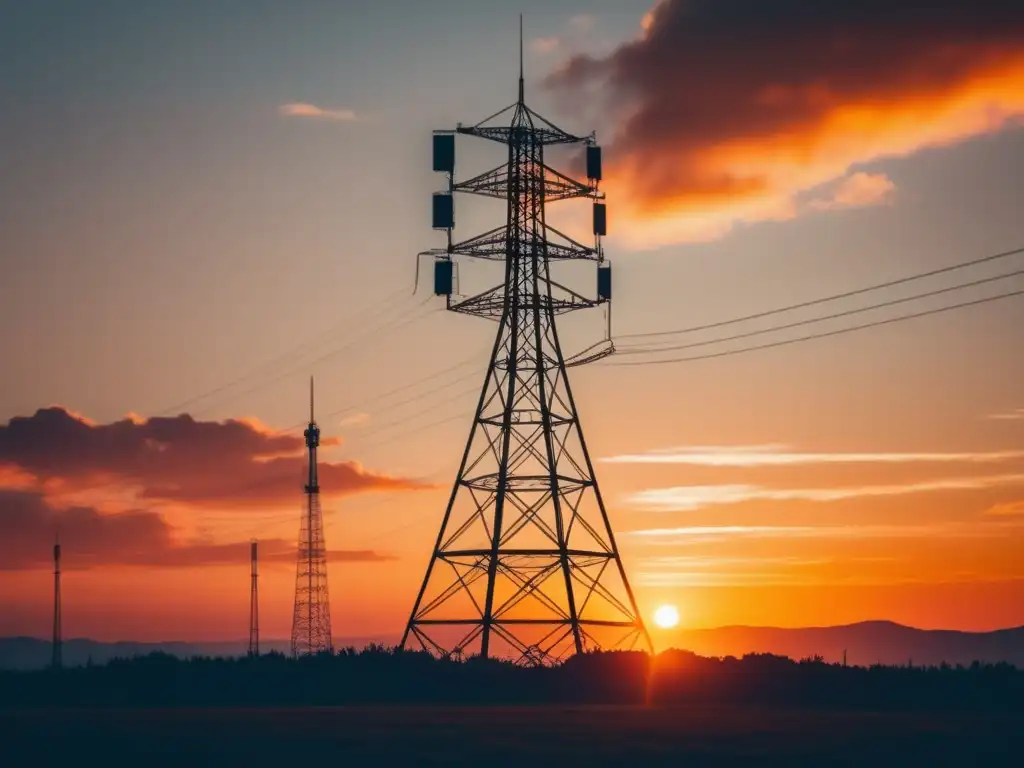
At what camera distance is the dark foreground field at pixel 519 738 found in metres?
45.7

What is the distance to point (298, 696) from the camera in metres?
76.8

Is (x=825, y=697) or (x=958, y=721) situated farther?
(x=825, y=697)

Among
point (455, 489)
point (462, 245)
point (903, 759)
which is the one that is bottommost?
point (903, 759)

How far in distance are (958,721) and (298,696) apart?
3205 centimetres

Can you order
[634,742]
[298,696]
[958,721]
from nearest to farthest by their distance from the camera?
[634,742]
[958,721]
[298,696]

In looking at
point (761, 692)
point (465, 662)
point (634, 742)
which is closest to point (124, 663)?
point (465, 662)

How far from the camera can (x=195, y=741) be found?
51281mm

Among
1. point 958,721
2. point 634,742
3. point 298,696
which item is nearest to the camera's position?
point 634,742

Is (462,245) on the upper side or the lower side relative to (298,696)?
upper

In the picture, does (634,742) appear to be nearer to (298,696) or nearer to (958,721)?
(958,721)

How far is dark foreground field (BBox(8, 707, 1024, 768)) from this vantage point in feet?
150

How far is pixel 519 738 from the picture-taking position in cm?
5116

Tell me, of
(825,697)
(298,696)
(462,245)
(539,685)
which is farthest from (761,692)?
(462,245)

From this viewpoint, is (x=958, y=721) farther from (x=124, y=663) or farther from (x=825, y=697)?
(x=124, y=663)
